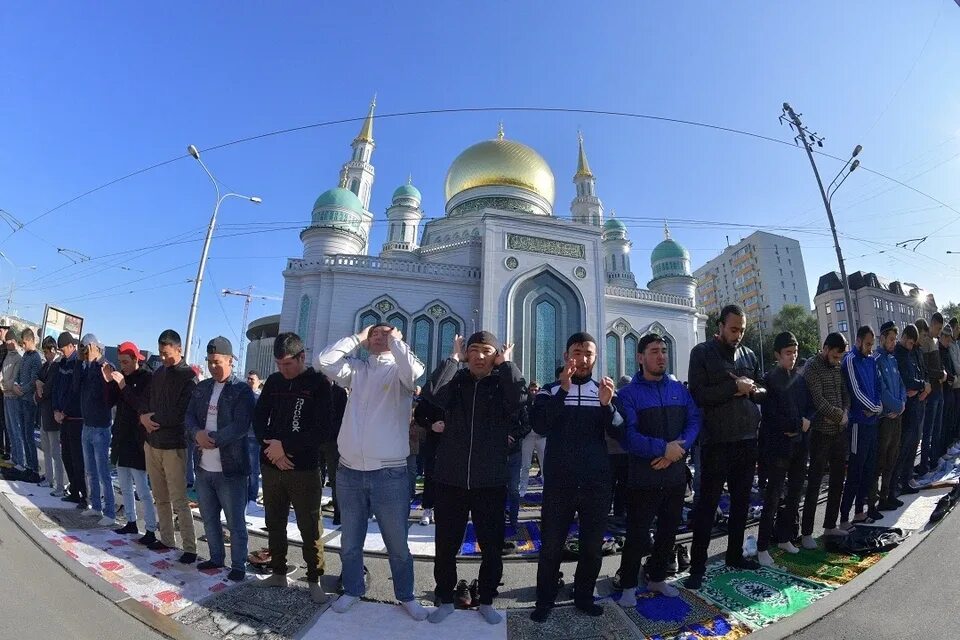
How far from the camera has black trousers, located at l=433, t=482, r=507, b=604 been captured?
8.66 feet

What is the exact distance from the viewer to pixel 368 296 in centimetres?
1967

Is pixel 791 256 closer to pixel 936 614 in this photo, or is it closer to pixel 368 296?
pixel 368 296

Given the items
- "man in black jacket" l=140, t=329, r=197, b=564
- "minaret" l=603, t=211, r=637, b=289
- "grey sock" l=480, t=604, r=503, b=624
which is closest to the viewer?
"grey sock" l=480, t=604, r=503, b=624

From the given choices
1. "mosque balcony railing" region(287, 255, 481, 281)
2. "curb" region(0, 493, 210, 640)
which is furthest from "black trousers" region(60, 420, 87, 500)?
"mosque balcony railing" region(287, 255, 481, 281)

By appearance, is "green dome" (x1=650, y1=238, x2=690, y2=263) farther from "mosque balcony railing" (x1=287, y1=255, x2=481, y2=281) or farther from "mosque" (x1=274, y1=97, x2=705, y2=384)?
"mosque balcony railing" (x1=287, y1=255, x2=481, y2=281)

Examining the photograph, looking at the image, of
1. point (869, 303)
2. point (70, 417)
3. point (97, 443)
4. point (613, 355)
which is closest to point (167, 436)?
point (97, 443)

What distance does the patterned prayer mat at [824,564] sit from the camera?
2980 millimetres

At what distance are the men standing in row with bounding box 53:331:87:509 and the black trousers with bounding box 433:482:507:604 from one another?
13.5 ft

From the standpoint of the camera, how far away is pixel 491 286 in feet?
67.1

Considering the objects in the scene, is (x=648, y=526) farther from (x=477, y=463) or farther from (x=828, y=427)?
(x=828, y=427)

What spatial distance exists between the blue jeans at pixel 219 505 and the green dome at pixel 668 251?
2771cm

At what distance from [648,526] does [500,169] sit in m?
25.6

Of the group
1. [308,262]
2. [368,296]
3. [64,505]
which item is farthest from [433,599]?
[308,262]

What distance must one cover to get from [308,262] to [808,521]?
1976 centimetres
